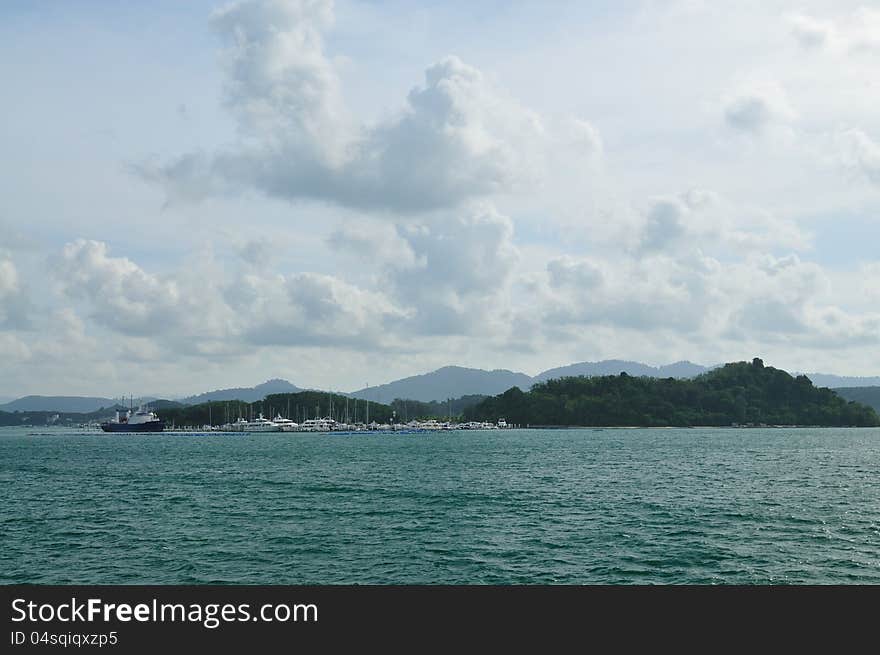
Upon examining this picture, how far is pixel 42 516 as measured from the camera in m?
82.4

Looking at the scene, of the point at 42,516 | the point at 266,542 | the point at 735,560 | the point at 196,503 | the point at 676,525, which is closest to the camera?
the point at 735,560

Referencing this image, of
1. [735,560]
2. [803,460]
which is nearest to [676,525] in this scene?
[735,560]

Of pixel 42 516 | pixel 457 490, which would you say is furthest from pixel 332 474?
pixel 42 516

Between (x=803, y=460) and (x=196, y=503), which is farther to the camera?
(x=803, y=460)

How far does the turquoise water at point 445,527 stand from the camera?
53.0m

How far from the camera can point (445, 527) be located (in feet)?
236

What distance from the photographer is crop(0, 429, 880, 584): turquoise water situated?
53.0 m
